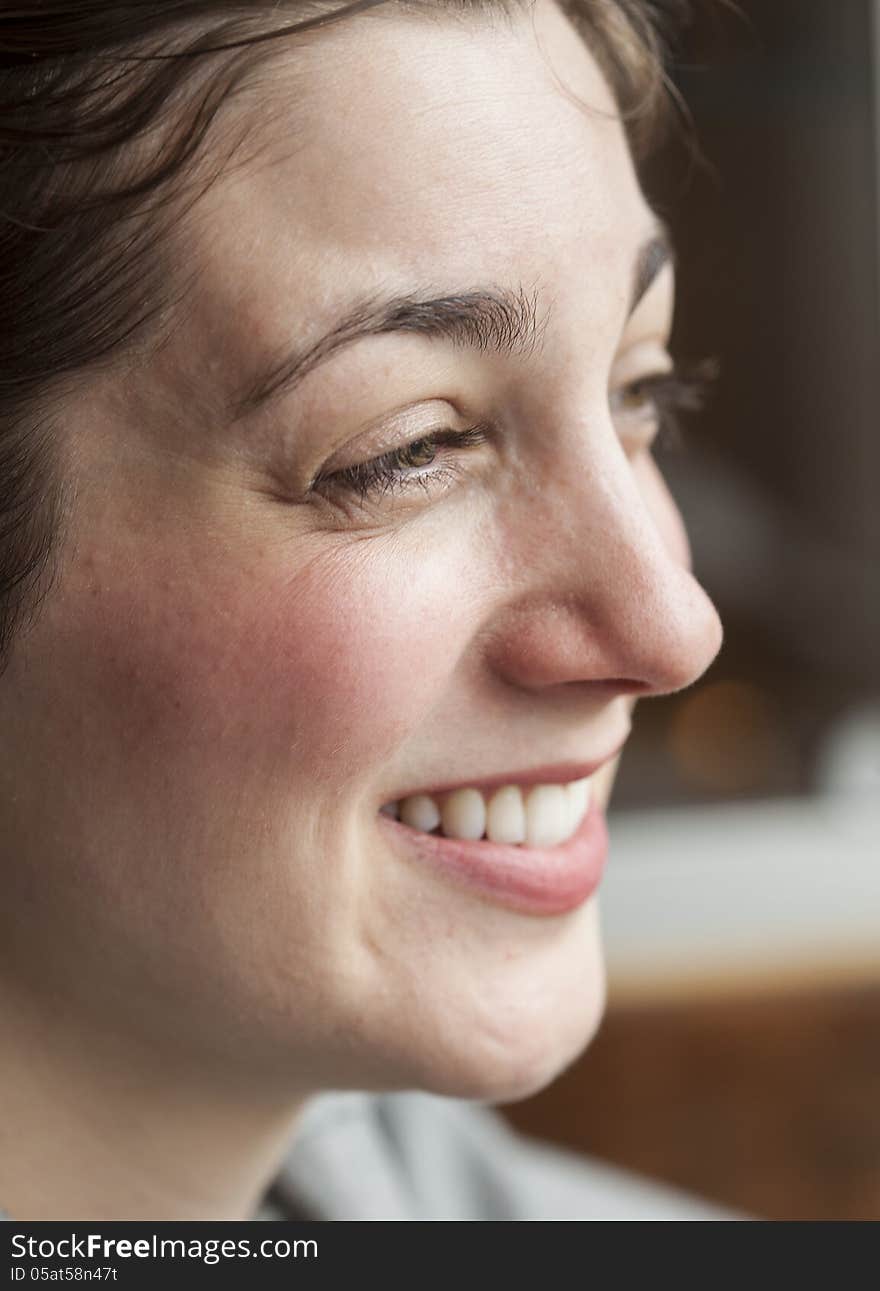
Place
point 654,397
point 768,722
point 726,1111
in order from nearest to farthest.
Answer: point 654,397 < point 726,1111 < point 768,722

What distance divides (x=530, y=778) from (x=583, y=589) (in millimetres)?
110

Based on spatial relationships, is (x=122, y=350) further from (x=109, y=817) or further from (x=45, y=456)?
(x=109, y=817)

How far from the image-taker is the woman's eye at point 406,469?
0.70m

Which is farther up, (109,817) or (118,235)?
(118,235)

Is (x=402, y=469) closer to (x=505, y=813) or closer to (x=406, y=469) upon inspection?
(x=406, y=469)

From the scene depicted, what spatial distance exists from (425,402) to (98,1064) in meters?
0.38

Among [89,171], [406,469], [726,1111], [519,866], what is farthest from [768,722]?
[89,171]

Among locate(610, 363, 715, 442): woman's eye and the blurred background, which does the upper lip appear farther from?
the blurred background

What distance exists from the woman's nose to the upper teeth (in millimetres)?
77

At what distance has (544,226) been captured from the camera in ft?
2.30

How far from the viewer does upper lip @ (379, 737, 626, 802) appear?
74 centimetres

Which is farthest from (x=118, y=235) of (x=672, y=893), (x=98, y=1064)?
(x=672, y=893)

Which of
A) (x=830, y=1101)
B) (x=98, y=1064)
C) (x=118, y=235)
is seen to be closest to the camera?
(x=118, y=235)

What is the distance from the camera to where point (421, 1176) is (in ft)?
3.55
